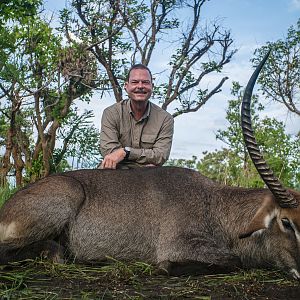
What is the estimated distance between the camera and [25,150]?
1798cm

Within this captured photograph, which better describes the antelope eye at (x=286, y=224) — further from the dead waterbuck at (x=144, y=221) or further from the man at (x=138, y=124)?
the man at (x=138, y=124)

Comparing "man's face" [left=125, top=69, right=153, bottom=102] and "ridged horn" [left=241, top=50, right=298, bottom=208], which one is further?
"man's face" [left=125, top=69, right=153, bottom=102]

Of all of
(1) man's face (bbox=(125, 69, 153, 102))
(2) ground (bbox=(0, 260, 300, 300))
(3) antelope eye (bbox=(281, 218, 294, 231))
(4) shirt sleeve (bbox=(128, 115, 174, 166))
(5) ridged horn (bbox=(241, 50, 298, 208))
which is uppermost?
(1) man's face (bbox=(125, 69, 153, 102))

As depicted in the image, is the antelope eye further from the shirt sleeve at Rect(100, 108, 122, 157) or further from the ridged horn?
the shirt sleeve at Rect(100, 108, 122, 157)

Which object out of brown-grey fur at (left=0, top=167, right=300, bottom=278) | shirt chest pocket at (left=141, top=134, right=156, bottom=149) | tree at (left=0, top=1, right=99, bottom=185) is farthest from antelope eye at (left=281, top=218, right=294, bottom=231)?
tree at (left=0, top=1, right=99, bottom=185)

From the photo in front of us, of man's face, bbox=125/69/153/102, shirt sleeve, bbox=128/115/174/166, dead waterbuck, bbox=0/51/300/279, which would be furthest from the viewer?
man's face, bbox=125/69/153/102

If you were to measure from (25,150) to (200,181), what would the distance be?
13.5 meters

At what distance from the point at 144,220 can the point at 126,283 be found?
3.16 feet

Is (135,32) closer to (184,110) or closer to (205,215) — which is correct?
(184,110)

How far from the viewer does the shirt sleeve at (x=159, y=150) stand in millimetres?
6352

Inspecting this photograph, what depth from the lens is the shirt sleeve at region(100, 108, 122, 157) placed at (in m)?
6.61

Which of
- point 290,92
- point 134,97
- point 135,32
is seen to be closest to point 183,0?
point 135,32

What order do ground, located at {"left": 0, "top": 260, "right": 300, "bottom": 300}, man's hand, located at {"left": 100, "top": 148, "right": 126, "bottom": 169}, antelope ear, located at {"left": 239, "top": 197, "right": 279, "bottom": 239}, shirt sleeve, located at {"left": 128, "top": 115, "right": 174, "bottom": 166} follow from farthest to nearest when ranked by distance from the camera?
shirt sleeve, located at {"left": 128, "top": 115, "right": 174, "bottom": 166}
man's hand, located at {"left": 100, "top": 148, "right": 126, "bottom": 169}
antelope ear, located at {"left": 239, "top": 197, "right": 279, "bottom": 239}
ground, located at {"left": 0, "top": 260, "right": 300, "bottom": 300}

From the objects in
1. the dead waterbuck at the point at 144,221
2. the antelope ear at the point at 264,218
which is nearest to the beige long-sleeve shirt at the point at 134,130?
the dead waterbuck at the point at 144,221
